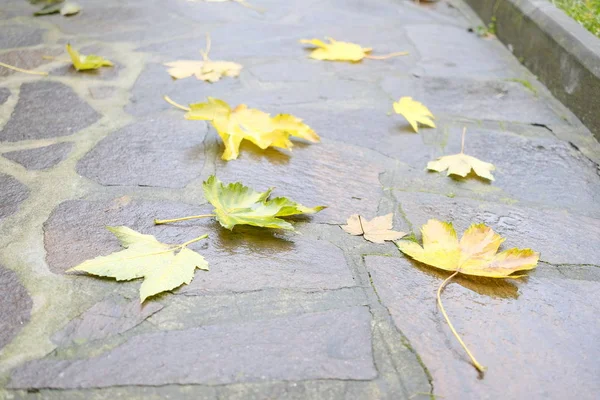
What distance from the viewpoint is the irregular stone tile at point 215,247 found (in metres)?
1.30

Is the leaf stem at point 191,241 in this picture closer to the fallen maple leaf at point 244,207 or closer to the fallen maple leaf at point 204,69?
the fallen maple leaf at point 244,207

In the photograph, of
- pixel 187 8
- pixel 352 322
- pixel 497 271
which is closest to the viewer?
pixel 352 322

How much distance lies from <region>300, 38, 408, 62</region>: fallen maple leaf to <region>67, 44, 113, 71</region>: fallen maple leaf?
0.96 metres

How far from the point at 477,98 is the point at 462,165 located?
72cm

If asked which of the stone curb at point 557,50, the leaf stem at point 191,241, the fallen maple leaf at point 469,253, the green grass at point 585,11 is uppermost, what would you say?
the green grass at point 585,11

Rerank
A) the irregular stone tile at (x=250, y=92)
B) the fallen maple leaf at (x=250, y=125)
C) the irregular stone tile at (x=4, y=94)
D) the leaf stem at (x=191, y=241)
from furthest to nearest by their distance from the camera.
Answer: the irregular stone tile at (x=250, y=92) < the irregular stone tile at (x=4, y=94) < the fallen maple leaf at (x=250, y=125) < the leaf stem at (x=191, y=241)

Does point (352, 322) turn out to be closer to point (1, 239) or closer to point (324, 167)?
point (324, 167)

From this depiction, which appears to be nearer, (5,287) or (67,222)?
(5,287)

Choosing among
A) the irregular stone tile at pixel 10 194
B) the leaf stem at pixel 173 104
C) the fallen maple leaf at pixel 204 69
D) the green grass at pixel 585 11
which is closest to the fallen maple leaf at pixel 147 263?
the irregular stone tile at pixel 10 194

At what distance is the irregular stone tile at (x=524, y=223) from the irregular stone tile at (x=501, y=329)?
10 centimetres

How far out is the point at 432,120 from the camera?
2.25 meters

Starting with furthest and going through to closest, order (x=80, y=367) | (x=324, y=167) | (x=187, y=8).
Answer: (x=187, y=8) < (x=324, y=167) < (x=80, y=367)

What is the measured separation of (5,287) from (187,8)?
255 centimetres

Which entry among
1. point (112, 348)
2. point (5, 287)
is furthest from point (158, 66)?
point (112, 348)
